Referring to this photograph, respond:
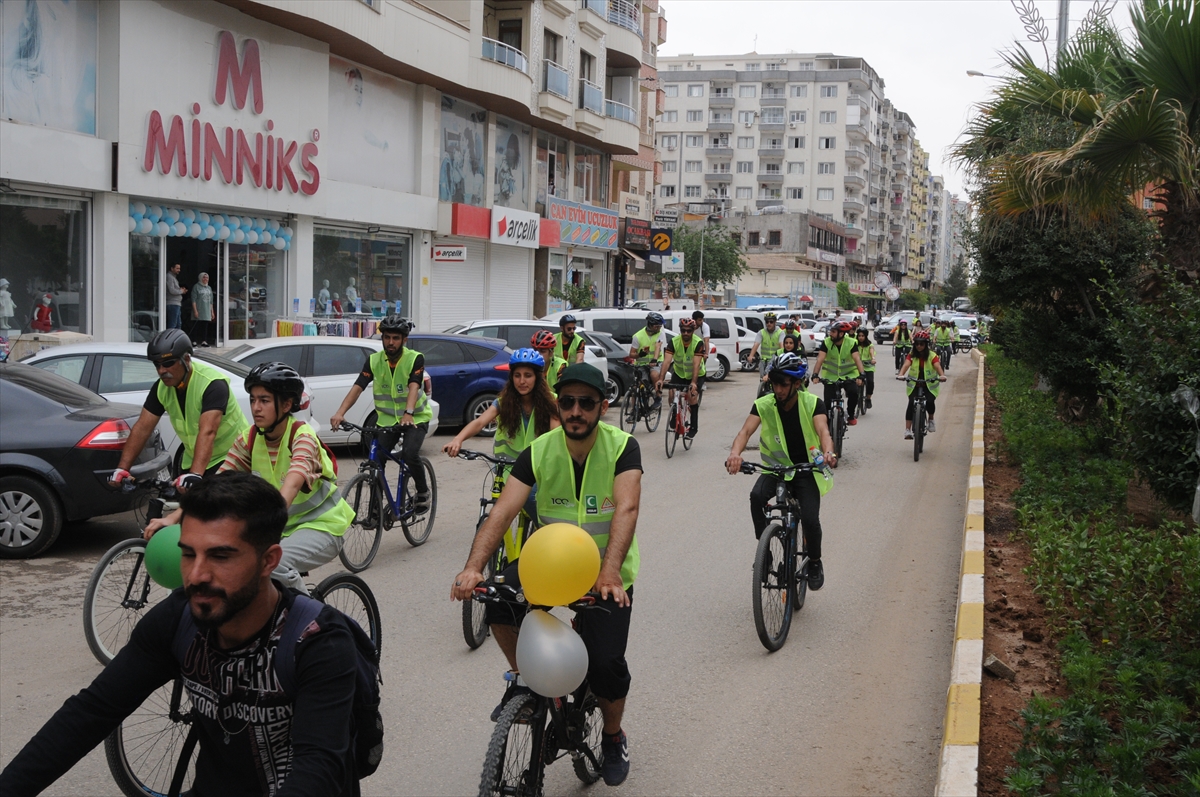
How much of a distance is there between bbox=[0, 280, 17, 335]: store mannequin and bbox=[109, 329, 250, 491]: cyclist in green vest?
13624mm

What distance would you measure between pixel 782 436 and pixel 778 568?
951mm

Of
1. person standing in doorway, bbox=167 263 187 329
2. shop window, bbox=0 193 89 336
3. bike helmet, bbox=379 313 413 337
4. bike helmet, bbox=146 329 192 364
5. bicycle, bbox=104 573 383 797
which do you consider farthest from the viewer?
person standing in doorway, bbox=167 263 187 329

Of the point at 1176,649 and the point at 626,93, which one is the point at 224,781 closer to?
the point at 1176,649

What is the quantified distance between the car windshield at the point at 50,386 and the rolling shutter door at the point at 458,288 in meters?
20.4

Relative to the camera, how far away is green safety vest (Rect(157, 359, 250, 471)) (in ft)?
20.1

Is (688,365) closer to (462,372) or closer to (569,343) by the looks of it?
(569,343)

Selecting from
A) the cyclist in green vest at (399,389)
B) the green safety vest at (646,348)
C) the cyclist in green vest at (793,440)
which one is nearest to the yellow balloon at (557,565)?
the cyclist in green vest at (793,440)

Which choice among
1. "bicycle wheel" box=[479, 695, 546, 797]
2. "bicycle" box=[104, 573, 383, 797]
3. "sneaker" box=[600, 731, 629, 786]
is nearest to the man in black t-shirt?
"bicycle wheel" box=[479, 695, 546, 797]

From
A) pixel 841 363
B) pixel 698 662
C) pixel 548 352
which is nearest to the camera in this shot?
pixel 698 662

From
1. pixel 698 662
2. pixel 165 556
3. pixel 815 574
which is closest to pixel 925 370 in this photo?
pixel 815 574

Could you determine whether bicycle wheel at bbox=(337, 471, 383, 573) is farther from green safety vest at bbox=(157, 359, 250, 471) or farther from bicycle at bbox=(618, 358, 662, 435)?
bicycle at bbox=(618, 358, 662, 435)

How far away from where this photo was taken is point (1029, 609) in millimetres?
7453

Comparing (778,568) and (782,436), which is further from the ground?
(782,436)

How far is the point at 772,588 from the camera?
7.02 m
